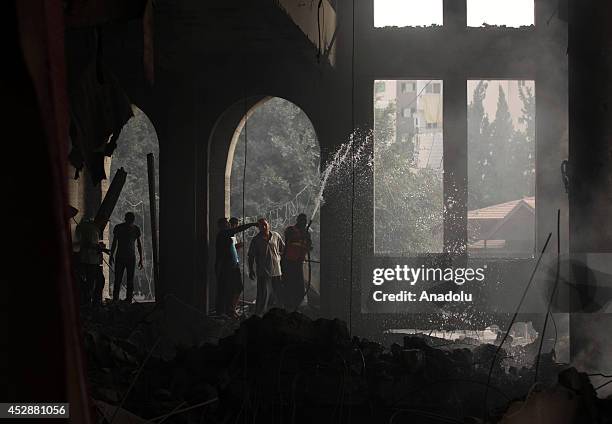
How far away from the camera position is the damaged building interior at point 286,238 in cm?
87

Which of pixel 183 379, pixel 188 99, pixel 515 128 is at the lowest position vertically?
pixel 183 379

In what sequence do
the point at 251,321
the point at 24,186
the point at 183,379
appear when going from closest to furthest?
the point at 24,186
the point at 183,379
the point at 251,321

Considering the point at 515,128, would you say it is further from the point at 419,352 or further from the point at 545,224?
the point at 419,352

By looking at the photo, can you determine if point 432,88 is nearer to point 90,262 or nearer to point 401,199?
point 401,199

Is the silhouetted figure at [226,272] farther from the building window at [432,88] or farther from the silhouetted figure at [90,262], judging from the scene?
the building window at [432,88]

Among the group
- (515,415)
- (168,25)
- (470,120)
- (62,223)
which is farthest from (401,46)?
(470,120)

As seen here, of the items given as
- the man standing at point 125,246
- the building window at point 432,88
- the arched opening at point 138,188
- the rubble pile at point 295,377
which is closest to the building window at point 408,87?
the building window at point 432,88

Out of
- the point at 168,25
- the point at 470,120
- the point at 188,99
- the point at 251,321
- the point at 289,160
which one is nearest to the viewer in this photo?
the point at 251,321

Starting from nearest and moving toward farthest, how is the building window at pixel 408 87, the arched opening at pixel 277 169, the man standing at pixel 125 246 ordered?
the man standing at pixel 125 246 → the arched opening at pixel 277 169 → the building window at pixel 408 87

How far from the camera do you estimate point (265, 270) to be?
13391 mm

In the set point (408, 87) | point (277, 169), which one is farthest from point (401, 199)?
point (408, 87)

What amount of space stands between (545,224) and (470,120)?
44652 mm

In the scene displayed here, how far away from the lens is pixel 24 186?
0.84 m

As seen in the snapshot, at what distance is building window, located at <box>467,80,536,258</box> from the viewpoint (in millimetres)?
44281
